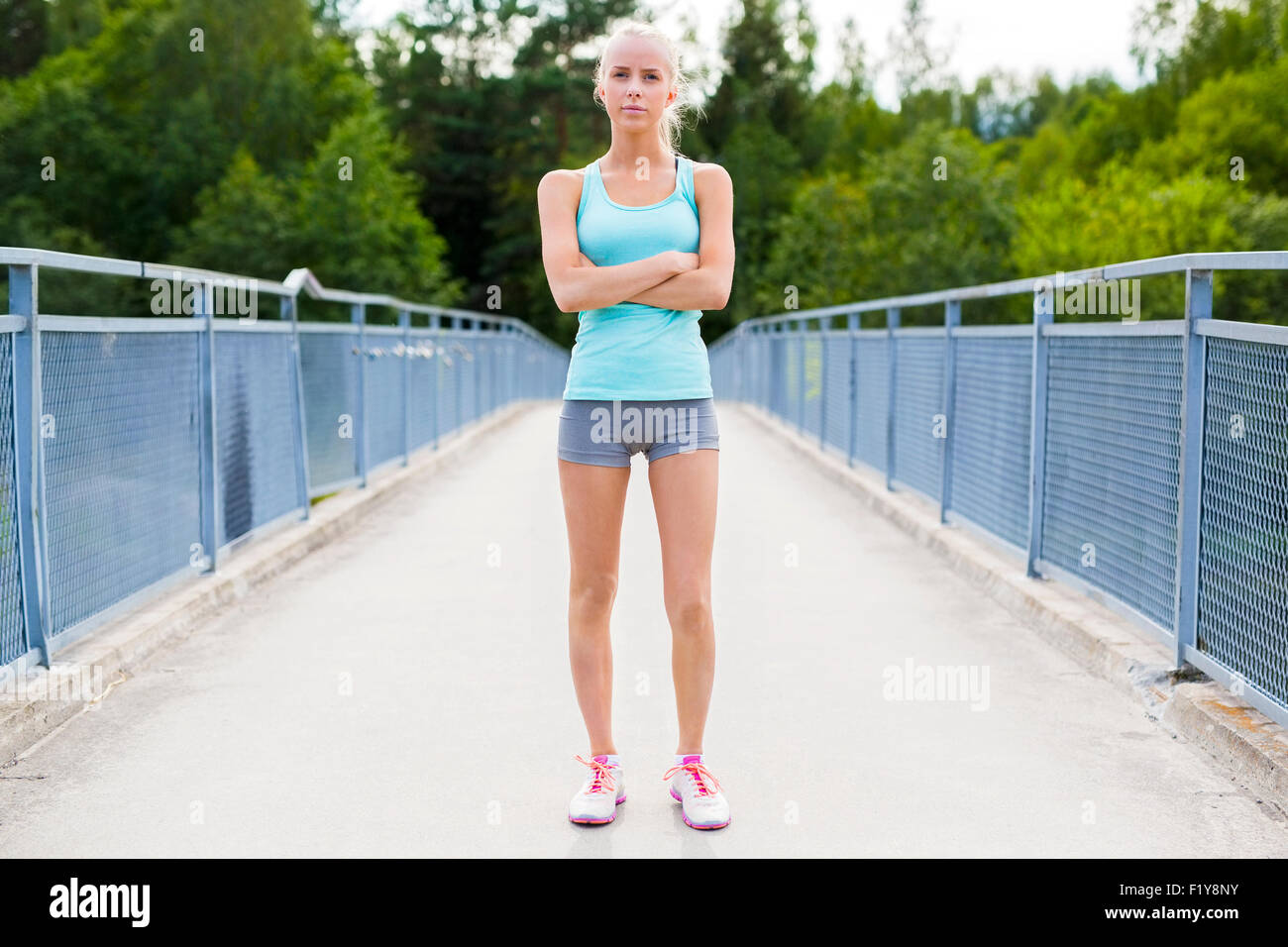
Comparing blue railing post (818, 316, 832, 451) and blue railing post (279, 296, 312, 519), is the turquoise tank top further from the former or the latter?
blue railing post (818, 316, 832, 451)

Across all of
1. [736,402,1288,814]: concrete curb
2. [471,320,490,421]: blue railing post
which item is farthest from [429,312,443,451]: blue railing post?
[736,402,1288,814]: concrete curb

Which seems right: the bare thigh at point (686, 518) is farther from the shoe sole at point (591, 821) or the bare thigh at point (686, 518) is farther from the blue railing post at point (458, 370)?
the blue railing post at point (458, 370)

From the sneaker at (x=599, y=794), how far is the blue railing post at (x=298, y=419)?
5.70m

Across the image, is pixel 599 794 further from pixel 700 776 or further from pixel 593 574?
pixel 593 574

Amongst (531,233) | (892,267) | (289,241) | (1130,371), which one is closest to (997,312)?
(892,267)

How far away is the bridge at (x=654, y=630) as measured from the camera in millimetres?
3918

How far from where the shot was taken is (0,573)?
4.78 metres

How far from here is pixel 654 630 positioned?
6.36 metres

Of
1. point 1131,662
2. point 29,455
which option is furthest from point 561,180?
point 1131,662

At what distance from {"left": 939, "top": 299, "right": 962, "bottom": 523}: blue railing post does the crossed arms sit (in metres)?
5.31

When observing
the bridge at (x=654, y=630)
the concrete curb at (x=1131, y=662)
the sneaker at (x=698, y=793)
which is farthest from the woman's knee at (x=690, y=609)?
the concrete curb at (x=1131, y=662)

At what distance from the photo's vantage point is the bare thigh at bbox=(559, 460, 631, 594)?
3.78 metres
